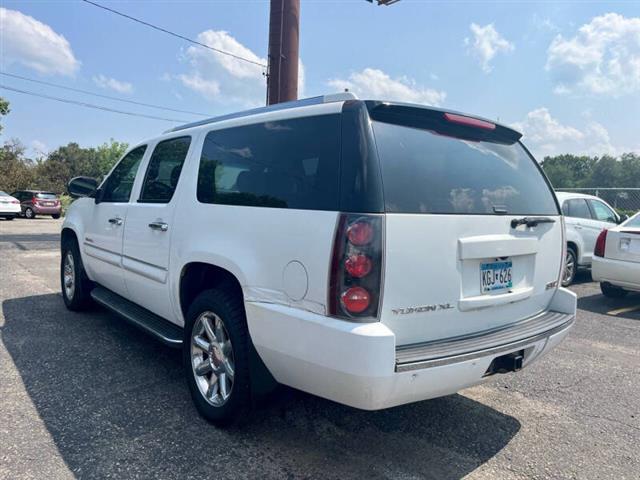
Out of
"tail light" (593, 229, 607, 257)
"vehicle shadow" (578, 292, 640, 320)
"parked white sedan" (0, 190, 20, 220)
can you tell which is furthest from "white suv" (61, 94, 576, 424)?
"parked white sedan" (0, 190, 20, 220)

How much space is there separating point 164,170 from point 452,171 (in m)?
2.34

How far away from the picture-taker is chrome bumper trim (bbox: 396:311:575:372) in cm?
223

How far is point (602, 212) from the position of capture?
8984mm

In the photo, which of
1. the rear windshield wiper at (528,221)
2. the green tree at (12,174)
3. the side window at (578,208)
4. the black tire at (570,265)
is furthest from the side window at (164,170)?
the green tree at (12,174)

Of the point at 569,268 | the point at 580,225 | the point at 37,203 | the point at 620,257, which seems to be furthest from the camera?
the point at 37,203

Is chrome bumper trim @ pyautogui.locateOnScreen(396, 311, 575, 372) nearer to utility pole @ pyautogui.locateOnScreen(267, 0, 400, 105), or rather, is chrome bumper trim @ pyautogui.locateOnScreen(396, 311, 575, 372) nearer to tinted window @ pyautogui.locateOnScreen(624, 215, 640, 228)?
tinted window @ pyautogui.locateOnScreen(624, 215, 640, 228)

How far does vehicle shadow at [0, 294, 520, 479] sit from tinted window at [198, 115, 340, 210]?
1314mm

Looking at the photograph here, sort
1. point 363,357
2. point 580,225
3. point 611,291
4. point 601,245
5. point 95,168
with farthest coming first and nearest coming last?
point 95,168 < point 580,225 < point 611,291 < point 601,245 < point 363,357

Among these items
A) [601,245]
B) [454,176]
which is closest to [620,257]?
[601,245]

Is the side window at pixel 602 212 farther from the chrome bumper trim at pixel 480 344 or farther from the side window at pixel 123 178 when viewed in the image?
the side window at pixel 123 178

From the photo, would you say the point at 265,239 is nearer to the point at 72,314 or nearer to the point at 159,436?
the point at 159,436

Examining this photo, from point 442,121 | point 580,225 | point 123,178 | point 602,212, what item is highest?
point 442,121

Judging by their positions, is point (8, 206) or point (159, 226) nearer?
point (159, 226)

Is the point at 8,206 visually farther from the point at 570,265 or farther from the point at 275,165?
the point at 275,165
